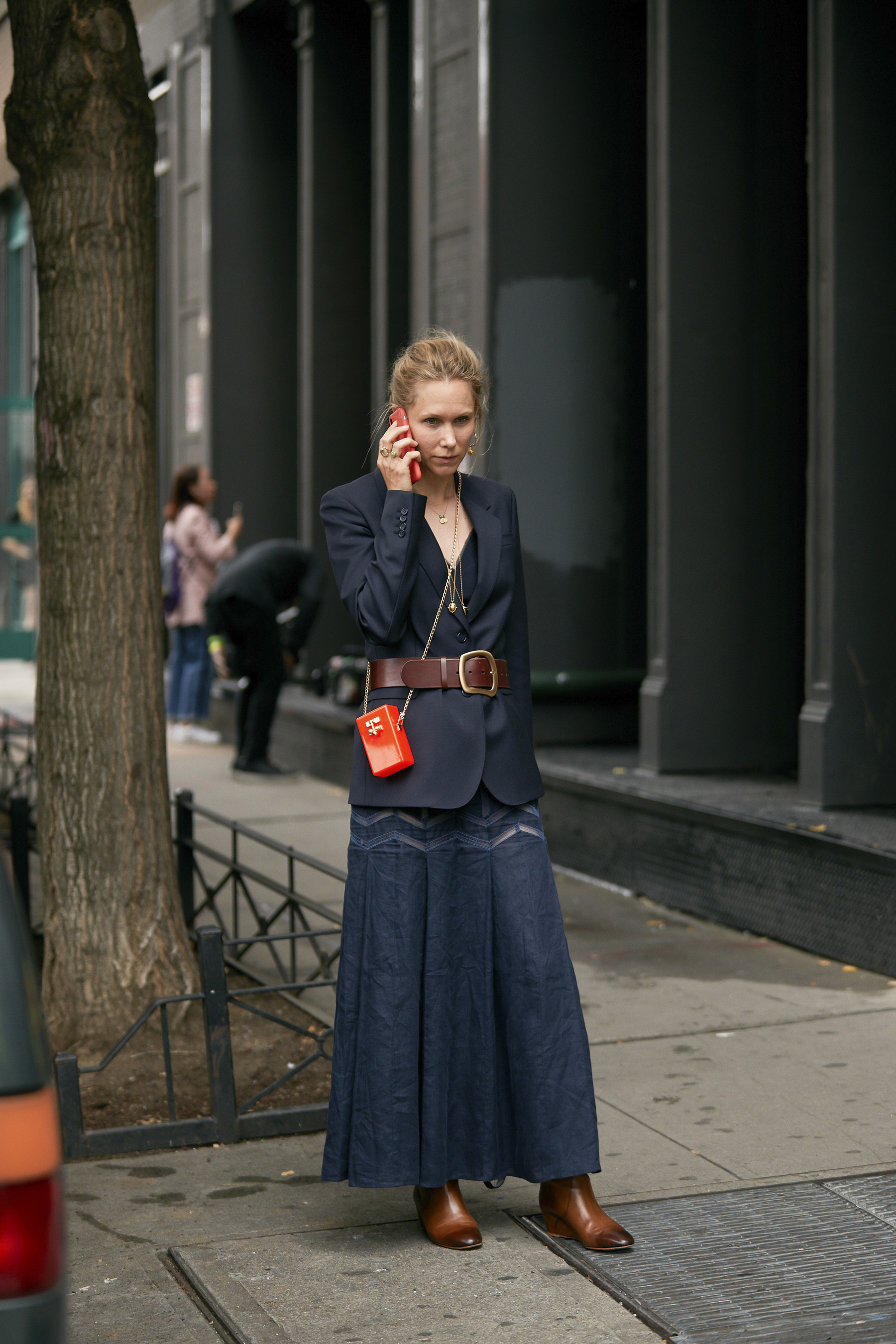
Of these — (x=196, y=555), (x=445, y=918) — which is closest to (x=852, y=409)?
(x=445, y=918)

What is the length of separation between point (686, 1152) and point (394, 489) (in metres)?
2.00

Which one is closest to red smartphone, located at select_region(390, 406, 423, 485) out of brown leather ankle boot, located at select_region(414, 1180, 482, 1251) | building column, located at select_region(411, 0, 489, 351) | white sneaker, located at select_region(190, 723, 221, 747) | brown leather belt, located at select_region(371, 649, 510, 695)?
brown leather belt, located at select_region(371, 649, 510, 695)

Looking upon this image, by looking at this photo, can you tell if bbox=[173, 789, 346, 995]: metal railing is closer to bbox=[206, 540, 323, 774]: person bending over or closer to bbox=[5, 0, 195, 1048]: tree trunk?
bbox=[5, 0, 195, 1048]: tree trunk

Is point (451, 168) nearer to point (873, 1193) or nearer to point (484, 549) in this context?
point (484, 549)

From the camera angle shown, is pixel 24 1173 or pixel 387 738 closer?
pixel 24 1173

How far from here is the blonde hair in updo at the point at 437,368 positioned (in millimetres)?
3811

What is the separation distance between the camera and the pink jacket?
1309 cm

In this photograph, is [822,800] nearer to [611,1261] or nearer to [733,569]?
[733,569]

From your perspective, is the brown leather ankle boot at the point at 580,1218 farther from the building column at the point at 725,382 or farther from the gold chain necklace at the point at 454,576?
the building column at the point at 725,382

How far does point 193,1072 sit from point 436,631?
198cm

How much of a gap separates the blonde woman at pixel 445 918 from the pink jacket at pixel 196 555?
9209mm

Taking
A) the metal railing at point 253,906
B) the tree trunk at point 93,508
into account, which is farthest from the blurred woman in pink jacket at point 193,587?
the tree trunk at point 93,508

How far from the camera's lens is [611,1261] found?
3770mm

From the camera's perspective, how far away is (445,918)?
12.5 ft
